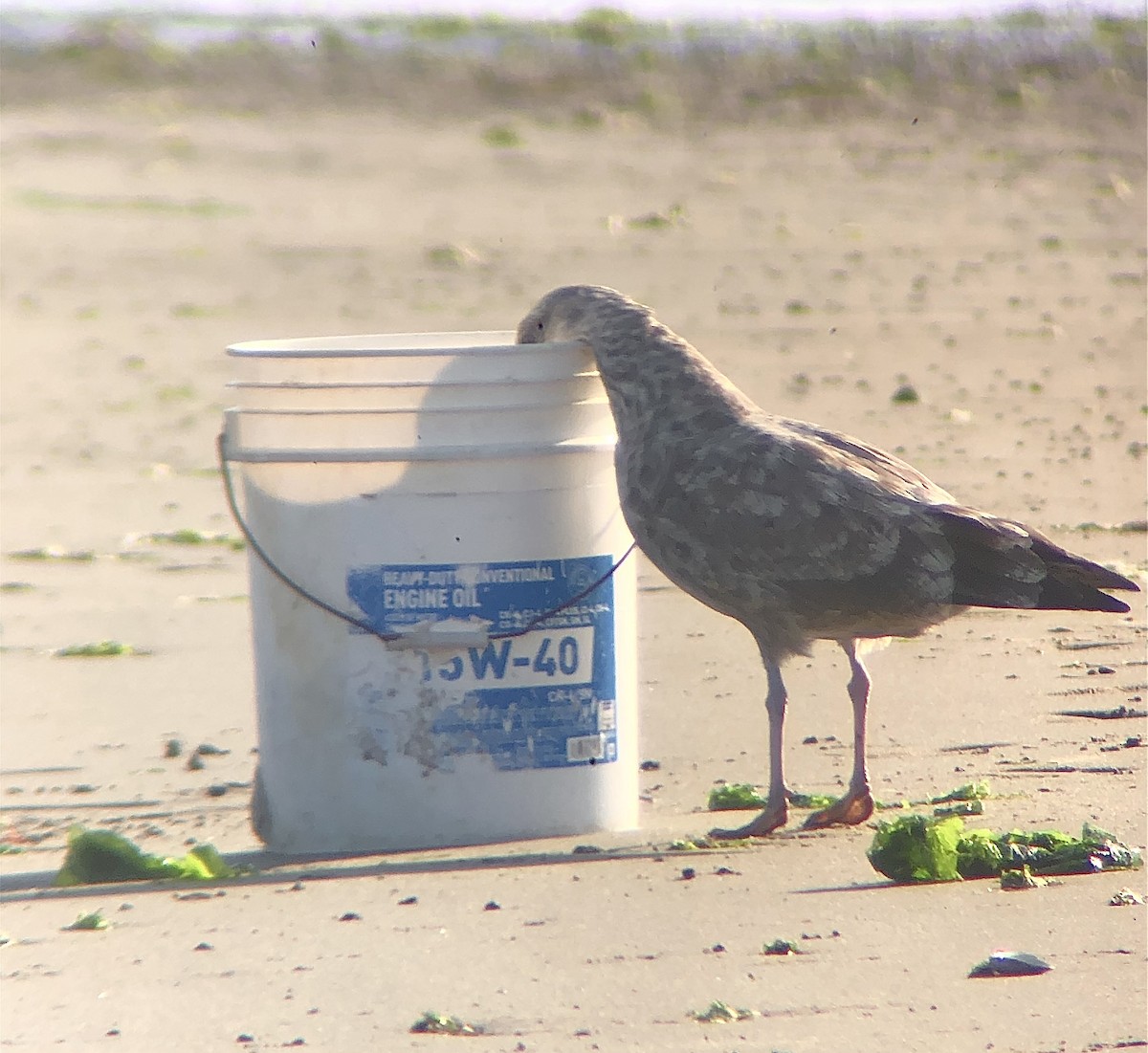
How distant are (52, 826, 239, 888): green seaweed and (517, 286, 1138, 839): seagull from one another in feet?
3.52

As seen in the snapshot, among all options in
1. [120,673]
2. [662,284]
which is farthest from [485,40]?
[120,673]

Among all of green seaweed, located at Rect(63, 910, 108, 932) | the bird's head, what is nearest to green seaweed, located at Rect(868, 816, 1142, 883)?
the bird's head

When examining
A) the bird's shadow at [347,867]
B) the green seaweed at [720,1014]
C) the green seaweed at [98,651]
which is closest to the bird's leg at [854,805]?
the bird's shadow at [347,867]

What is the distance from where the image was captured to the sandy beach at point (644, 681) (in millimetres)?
3145

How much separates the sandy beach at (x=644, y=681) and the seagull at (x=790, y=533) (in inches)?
16.5

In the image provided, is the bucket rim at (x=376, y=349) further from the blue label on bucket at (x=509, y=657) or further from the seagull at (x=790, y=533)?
the blue label on bucket at (x=509, y=657)

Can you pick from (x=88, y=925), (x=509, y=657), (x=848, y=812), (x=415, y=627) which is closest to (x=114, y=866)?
(x=88, y=925)

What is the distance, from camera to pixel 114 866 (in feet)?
13.0

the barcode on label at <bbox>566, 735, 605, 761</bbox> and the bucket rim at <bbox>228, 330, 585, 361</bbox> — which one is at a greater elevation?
the bucket rim at <bbox>228, 330, 585, 361</bbox>

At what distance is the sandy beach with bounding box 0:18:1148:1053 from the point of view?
3.14 meters

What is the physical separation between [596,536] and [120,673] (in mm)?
1922

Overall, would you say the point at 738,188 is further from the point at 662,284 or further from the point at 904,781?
the point at 904,781

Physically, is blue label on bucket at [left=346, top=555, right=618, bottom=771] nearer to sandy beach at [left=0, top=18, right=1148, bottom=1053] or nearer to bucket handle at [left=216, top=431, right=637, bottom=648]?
bucket handle at [left=216, top=431, right=637, bottom=648]

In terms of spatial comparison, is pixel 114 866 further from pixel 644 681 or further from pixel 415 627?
pixel 644 681
